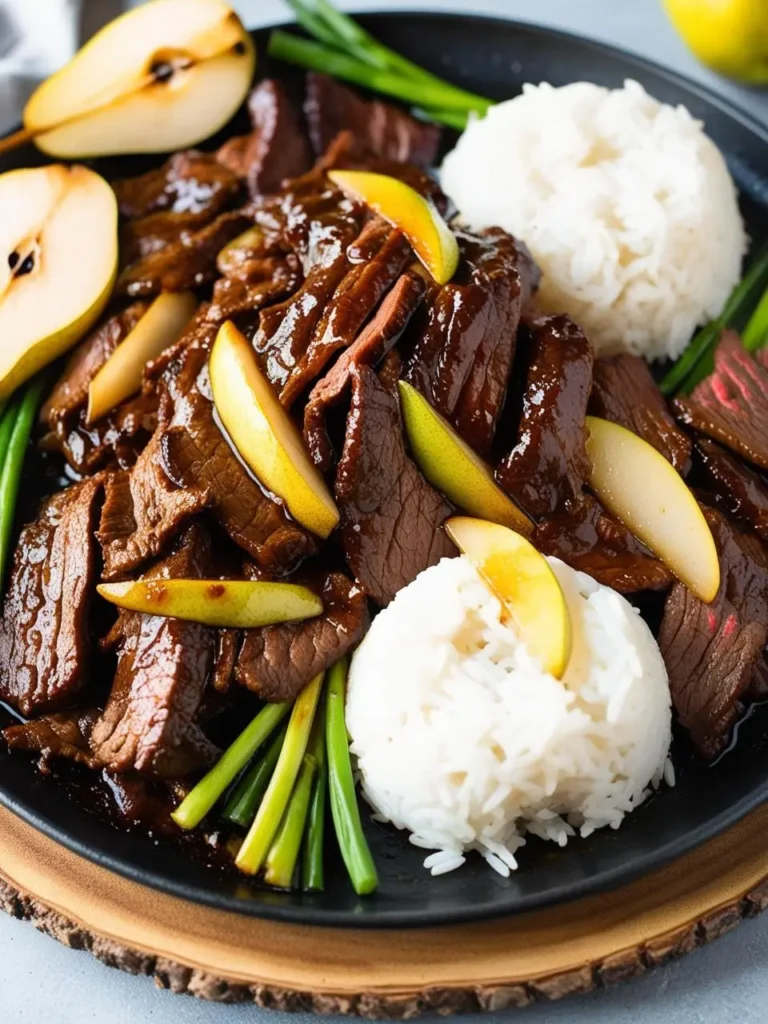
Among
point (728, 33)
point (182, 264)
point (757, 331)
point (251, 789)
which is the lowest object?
point (251, 789)

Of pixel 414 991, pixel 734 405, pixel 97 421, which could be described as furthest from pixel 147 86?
pixel 414 991

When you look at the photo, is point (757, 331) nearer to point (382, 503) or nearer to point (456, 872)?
point (382, 503)

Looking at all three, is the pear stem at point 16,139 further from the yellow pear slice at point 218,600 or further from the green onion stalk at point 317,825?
the green onion stalk at point 317,825

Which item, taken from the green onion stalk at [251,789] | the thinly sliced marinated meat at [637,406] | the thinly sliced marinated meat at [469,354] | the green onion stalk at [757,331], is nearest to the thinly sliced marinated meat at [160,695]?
the green onion stalk at [251,789]

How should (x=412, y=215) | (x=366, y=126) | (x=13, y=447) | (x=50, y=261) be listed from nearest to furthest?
(x=412, y=215) < (x=13, y=447) < (x=50, y=261) < (x=366, y=126)

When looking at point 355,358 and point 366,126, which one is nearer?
point 355,358

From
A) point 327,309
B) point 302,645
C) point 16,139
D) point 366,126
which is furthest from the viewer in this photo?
point 366,126

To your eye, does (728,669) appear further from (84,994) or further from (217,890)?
(84,994)

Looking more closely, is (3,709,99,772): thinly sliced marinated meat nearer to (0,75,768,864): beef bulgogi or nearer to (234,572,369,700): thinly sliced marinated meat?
(0,75,768,864): beef bulgogi
